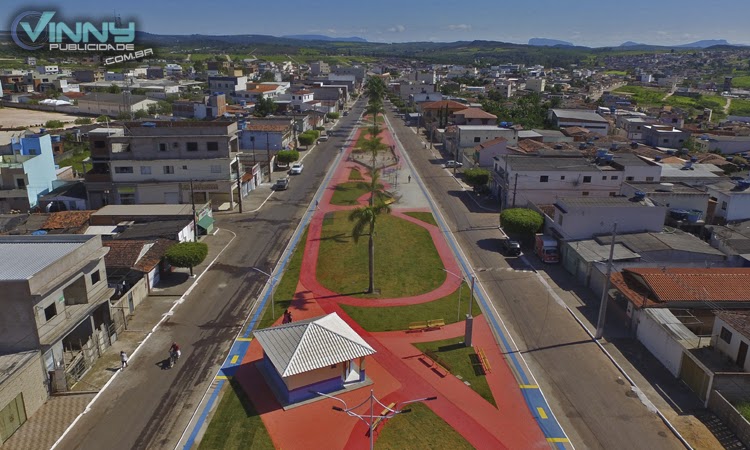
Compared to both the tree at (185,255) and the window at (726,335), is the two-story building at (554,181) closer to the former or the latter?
the window at (726,335)

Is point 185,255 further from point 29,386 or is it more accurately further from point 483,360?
point 483,360

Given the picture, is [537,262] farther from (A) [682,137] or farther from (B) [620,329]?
(A) [682,137]

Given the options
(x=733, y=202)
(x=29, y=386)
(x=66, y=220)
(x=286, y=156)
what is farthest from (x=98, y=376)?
(x=286, y=156)

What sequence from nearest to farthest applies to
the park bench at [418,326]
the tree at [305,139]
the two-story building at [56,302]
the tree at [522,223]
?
the two-story building at [56,302], the park bench at [418,326], the tree at [522,223], the tree at [305,139]

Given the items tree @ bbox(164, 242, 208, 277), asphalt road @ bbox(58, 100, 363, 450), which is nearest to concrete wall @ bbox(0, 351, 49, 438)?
asphalt road @ bbox(58, 100, 363, 450)

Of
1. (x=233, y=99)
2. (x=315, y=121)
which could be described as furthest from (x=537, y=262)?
(x=233, y=99)

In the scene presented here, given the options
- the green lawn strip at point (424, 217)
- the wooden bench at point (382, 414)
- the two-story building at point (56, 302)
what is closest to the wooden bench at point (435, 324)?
the wooden bench at point (382, 414)

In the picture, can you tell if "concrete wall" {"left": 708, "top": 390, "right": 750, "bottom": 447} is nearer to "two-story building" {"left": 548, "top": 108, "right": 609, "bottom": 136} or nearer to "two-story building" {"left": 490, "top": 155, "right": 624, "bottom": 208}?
"two-story building" {"left": 490, "top": 155, "right": 624, "bottom": 208}
